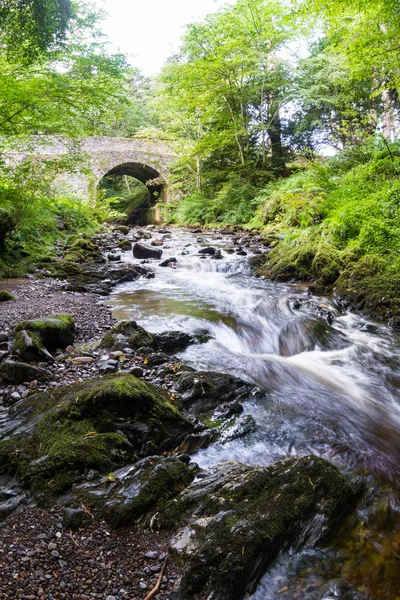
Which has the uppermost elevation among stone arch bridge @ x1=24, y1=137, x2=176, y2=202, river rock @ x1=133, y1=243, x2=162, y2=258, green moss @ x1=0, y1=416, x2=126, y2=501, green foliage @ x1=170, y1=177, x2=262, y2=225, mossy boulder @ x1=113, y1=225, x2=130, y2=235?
stone arch bridge @ x1=24, y1=137, x2=176, y2=202

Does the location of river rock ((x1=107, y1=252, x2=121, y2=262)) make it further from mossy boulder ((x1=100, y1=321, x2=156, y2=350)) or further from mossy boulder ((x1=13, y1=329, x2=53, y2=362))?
mossy boulder ((x1=13, y1=329, x2=53, y2=362))

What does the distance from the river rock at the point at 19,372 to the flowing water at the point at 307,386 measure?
5.80 ft

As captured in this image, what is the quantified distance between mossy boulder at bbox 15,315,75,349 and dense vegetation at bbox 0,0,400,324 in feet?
14.7

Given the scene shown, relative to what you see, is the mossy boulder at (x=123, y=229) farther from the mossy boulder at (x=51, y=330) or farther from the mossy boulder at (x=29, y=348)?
the mossy boulder at (x=29, y=348)

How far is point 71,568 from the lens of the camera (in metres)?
1.82

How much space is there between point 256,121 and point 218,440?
21191mm

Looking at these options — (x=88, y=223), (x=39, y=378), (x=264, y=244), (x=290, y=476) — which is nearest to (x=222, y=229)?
(x=264, y=244)

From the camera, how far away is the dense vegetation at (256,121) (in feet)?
24.5

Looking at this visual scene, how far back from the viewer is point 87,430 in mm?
2812

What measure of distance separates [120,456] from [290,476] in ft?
3.84

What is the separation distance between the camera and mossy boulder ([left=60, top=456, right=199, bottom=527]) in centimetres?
221

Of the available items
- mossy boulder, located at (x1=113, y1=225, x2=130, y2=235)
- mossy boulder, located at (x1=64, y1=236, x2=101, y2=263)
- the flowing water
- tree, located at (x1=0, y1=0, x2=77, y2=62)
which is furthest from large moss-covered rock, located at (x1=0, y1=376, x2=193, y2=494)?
mossy boulder, located at (x1=113, y1=225, x2=130, y2=235)

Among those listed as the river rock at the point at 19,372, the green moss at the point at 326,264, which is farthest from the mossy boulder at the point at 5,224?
the green moss at the point at 326,264

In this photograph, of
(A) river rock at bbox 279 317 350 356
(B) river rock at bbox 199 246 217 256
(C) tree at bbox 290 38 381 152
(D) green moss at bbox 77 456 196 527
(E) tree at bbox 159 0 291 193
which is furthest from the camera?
(E) tree at bbox 159 0 291 193
